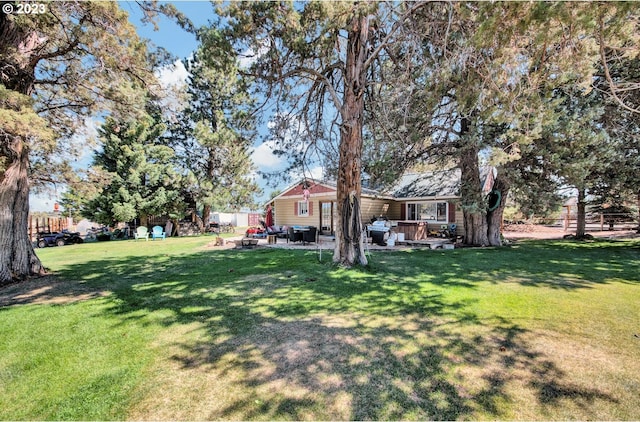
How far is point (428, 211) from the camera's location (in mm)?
16547

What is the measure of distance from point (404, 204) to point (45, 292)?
1604 centimetres

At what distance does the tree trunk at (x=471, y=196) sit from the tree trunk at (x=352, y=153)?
5.38 meters

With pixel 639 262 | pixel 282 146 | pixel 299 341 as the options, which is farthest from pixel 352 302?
pixel 639 262

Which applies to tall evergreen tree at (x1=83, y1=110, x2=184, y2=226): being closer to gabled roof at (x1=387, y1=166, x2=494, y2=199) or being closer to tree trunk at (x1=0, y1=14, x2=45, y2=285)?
tree trunk at (x1=0, y1=14, x2=45, y2=285)

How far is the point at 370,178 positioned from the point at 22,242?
1195 centimetres

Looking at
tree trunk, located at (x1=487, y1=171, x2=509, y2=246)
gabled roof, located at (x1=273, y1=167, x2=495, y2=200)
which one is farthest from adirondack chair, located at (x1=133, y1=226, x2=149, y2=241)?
tree trunk, located at (x1=487, y1=171, x2=509, y2=246)

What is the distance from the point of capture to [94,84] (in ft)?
23.9

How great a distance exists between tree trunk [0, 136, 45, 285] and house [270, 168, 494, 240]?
9.96m

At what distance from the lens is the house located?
15.1 metres

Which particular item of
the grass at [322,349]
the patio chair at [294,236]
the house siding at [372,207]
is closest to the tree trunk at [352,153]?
the grass at [322,349]

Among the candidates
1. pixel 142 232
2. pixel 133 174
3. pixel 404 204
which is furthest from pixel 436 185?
pixel 133 174

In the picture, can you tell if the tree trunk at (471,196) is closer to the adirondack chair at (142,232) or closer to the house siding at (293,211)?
the house siding at (293,211)

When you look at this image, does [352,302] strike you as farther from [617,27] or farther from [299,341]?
[617,27]

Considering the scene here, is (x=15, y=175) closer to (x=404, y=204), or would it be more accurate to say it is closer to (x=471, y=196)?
(x=471, y=196)
